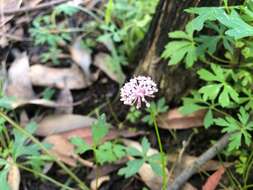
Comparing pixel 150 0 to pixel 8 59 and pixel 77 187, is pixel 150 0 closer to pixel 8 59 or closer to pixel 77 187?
pixel 8 59

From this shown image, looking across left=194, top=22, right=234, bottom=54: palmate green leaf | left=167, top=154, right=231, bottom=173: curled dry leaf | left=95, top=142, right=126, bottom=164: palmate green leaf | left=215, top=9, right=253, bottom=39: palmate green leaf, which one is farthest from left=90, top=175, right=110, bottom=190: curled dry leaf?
left=215, top=9, right=253, bottom=39: palmate green leaf

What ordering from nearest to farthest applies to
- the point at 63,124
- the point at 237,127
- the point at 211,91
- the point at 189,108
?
the point at 237,127 → the point at 211,91 → the point at 189,108 → the point at 63,124

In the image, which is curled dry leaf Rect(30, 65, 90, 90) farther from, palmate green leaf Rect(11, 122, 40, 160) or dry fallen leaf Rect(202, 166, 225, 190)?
dry fallen leaf Rect(202, 166, 225, 190)

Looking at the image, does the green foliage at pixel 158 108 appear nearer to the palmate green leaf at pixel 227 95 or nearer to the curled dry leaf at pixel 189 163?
the curled dry leaf at pixel 189 163

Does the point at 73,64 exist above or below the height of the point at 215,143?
above

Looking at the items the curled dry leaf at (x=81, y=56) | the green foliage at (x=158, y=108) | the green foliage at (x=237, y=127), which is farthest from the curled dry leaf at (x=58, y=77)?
the green foliage at (x=237, y=127)

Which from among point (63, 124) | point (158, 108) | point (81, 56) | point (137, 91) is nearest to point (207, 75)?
point (158, 108)

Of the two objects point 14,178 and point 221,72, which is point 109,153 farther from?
point 221,72

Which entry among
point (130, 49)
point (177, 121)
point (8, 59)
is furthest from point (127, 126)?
point (8, 59)
